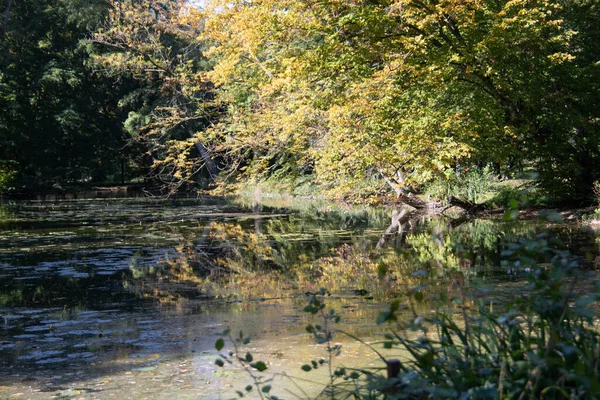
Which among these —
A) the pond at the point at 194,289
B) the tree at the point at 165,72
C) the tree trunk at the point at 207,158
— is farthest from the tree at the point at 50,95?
the pond at the point at 194,289

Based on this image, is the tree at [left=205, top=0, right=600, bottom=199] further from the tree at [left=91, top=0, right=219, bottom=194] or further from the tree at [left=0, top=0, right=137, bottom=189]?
the tree at [left=0, top=0, right=137, bottom=189]

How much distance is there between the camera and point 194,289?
29.7ft

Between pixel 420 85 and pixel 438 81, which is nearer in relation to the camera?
pixel 438 81

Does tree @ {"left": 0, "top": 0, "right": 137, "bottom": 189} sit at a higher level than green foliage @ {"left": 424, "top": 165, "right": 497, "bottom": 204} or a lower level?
higher

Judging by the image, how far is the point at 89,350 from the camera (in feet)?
20.0

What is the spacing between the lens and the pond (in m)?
5.33

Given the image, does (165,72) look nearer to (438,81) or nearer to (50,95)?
(438,81)

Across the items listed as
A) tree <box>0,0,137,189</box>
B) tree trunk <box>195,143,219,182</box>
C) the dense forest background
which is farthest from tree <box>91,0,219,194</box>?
tree <box>0,0,137,189</box>

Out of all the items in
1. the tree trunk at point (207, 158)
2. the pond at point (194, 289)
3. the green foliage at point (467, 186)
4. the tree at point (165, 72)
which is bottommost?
the pond at point (194, 289)

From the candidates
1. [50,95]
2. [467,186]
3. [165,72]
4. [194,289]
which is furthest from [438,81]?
[50,95]

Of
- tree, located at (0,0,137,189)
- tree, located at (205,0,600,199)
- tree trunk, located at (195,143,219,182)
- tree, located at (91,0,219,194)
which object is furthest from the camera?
tree, located at (0,0,137,189)

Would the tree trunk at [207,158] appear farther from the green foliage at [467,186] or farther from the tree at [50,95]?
the tree at [50,95]

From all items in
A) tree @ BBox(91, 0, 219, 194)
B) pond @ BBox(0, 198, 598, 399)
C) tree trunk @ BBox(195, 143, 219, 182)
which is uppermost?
tree @ BBox(91, 0, 219, 194)

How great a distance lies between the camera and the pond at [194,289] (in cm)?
533
